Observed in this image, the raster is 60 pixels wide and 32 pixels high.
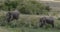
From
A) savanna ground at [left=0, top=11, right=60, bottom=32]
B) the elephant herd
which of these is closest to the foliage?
savanna ground at [left=0, top=11, right=60, bottom=32]

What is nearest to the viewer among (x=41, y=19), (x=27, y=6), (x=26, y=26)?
(x=26, y=26)

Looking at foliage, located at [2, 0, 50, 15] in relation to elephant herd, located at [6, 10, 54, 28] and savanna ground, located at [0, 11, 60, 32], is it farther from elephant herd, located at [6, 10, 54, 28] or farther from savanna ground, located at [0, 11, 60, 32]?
elephant herd, located at [6, 10, 54, 28]

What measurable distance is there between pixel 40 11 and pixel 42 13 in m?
0.29

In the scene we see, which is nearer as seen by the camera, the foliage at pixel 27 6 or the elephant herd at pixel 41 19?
the elephant herd at pixel 41 19

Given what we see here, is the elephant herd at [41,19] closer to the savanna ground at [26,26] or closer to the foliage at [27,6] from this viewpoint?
the savanna ground at [26,26]

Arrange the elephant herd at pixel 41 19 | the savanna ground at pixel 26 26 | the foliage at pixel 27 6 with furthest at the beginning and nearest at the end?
the foliage at pixel 27 6
the elephant herd at pixel 41 19
the savanna ground at pixel 26 26

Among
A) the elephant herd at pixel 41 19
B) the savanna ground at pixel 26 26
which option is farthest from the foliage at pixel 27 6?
the elephant herd at pixel 41 19

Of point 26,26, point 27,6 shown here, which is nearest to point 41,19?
point 26,26

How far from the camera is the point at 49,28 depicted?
11633 mm

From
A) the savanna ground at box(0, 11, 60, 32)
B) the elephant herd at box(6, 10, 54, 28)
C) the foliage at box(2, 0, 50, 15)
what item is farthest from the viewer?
the foliage at box(2, 0, 50, 15)

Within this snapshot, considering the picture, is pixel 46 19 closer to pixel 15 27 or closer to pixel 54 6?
pixel 15 27

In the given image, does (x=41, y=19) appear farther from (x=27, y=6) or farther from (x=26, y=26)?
(x=27, y=6)

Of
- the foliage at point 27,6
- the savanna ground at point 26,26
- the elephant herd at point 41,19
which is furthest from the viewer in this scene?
the foliage at point 27,6

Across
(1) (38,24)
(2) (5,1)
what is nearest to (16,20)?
(1) (38,24)
